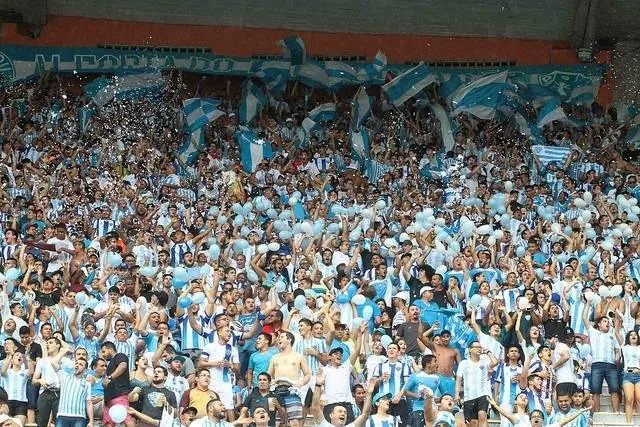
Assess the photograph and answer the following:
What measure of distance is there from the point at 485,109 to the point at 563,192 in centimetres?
386

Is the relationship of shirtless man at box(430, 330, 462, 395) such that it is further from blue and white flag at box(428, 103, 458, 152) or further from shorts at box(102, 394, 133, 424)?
blue and white flag at box(428, 103, 458, 152)

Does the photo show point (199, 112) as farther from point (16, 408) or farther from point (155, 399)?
point (155, 399)

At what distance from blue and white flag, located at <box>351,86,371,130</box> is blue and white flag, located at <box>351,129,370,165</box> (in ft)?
1.55

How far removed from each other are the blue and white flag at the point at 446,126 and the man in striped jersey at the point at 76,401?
35.1ft

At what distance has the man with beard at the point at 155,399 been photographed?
48.1ft

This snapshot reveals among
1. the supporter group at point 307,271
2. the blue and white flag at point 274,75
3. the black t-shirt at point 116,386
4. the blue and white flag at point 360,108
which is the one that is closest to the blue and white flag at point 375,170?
the supporter group at point 307,271

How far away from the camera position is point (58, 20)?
1053 inches

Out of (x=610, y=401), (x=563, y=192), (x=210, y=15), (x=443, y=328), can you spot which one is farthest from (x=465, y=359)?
(x=210, y=15)

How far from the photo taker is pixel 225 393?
15.2 meters

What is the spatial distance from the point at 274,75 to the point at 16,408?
11841 mm

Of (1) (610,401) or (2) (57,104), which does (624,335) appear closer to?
(1) (610,401)

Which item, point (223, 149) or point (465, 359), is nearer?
point (465, 359)

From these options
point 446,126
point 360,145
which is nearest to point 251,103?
point 360,145

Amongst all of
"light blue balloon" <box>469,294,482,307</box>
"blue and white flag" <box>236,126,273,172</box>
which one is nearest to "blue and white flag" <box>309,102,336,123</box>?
"blue and white flag" <box>236,126,273,172</box>
